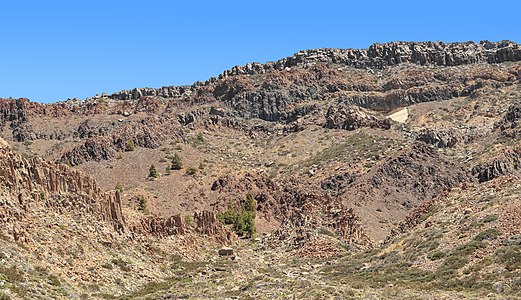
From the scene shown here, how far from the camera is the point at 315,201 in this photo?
6588cm

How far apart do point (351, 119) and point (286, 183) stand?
101 feet

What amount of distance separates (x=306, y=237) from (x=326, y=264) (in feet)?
23.9

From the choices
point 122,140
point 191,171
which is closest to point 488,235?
point 191,171

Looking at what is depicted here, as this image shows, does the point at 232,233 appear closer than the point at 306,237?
No

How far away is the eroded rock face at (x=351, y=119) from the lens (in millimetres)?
109375

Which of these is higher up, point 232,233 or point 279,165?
point 279,165

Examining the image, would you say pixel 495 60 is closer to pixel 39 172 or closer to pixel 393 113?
pixel 393 113

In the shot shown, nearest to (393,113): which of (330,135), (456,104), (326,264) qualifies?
(456,104)

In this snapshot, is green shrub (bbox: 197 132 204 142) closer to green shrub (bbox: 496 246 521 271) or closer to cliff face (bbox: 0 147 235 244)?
cliff face (bbox: 0 147 235 244)

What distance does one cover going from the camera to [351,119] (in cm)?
11138

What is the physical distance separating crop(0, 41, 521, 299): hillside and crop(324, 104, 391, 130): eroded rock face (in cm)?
30

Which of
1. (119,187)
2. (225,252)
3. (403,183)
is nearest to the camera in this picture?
(225,252)

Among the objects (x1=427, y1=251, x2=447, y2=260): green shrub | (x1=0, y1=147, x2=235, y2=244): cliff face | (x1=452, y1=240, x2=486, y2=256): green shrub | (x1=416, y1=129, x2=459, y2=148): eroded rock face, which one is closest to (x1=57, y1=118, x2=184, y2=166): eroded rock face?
(x1=416, y1=129, x2=459, y2=148): eroded rock face

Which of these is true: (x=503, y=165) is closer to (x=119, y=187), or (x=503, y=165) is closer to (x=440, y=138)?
(x=440, y=138)
